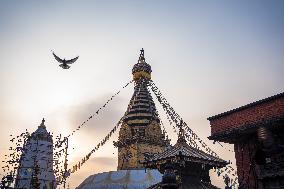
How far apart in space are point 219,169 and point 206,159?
183 centimetres

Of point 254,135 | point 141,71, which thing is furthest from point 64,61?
point 141,71

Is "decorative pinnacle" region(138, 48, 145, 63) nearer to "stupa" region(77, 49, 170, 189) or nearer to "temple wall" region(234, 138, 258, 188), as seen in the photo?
"stupa" region(77, 49, 170, 189)

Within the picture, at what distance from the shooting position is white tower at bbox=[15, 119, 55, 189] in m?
50.1

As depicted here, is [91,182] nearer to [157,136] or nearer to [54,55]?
[157,136]

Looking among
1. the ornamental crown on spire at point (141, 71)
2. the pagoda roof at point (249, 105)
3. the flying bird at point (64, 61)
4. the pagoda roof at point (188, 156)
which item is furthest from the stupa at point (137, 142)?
the flying bird at point (64, 61)

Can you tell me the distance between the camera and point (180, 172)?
15.6m

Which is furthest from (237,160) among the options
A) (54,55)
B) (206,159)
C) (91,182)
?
(91,182)

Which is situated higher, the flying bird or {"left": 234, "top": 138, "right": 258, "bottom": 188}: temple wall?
the flying bird

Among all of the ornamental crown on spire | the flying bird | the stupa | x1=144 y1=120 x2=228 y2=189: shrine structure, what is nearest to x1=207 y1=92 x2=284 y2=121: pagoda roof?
x1=144 y1=120 x2=228 y2=189: shrine structure

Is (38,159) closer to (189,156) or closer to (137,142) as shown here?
(137,142)

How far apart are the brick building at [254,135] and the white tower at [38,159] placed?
41.6 m

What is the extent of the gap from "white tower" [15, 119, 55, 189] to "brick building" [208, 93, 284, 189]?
41607 mm

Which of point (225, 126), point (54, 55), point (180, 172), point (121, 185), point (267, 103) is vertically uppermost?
point (54, 55)

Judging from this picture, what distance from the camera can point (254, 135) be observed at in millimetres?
14148
